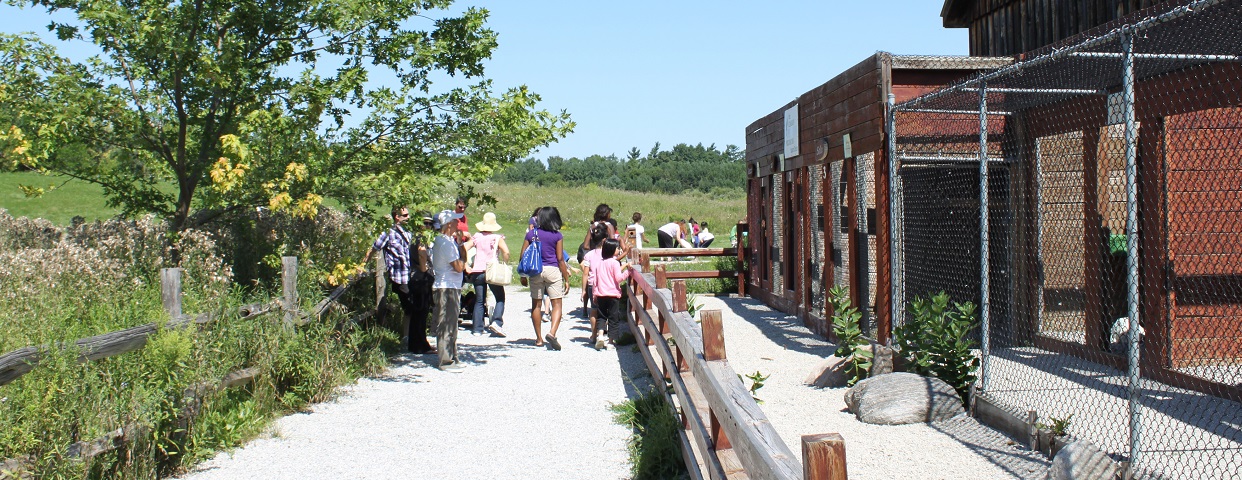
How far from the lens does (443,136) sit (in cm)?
934

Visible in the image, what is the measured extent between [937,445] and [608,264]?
5.56 meters

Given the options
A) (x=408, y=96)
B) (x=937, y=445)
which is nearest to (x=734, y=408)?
(x=937, y=445)

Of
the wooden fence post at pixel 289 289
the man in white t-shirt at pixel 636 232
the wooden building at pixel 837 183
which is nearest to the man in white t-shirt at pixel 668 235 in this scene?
the man in white t-shirt at pixel 636 232

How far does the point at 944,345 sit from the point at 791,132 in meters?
5.74

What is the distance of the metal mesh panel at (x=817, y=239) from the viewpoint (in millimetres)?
11570

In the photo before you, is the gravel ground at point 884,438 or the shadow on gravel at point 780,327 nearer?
the gravel ground at point 884,438

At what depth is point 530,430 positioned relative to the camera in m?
7.38

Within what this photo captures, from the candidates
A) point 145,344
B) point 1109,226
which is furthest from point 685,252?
point 145,344

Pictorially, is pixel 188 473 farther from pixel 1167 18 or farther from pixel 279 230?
pixel 1167 18

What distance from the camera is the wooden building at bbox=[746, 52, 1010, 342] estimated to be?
9.20m

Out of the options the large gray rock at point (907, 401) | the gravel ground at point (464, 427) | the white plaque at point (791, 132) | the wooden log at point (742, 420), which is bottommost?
the gravel ground at point (464, 427)

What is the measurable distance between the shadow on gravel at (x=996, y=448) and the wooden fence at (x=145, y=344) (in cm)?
470

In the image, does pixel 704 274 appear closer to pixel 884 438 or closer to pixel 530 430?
pixel 530 430

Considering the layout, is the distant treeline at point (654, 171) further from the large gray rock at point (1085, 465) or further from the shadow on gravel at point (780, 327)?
the large gray rock at point (1085, 465)
